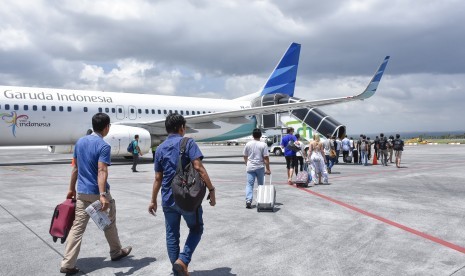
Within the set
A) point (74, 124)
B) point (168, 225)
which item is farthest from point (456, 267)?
point (74, 124)

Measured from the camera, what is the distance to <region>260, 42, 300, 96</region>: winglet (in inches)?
1162

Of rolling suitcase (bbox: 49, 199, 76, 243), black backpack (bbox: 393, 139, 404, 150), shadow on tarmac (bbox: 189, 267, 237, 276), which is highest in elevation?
black backpack (bbox: 393, 139, 404, 150)

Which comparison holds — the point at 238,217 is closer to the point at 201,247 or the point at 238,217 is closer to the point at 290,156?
the point at 201,247

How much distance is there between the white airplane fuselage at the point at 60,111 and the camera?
17.6m

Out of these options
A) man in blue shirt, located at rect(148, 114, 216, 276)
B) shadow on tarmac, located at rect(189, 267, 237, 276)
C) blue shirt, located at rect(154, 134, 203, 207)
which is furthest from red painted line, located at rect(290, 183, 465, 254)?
blue shirt, located at rect(154, 134, 203, 207)

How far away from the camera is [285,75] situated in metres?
29.7

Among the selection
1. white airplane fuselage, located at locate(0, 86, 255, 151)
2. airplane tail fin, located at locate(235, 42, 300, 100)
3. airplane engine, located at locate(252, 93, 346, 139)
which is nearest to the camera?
white airplane fuselage, located at locate(0, 86, 255, 151)

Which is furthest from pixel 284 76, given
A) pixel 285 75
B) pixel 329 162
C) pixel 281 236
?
pixel 281 236

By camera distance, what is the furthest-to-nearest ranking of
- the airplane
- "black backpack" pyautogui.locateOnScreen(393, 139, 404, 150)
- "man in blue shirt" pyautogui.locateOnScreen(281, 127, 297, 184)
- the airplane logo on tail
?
"black backpack" pyautogui.locateOnScreen(393, 139, 404, 150) < the airplane < the airplane logo on tail < "man in blue shirt" pyautogui.locateOnScreen(281, 127, 297, 184)

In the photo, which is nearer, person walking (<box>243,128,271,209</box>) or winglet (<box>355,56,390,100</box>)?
person walking (<box>243,128,271,209</box>)

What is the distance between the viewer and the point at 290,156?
11953 mm

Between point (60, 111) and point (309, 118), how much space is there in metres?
16.3

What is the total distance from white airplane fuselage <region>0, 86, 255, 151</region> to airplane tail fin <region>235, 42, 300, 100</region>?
25.5ft

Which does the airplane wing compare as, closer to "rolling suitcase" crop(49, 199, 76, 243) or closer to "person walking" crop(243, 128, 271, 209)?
"person walking" crop(243, 128, 271, 209)
